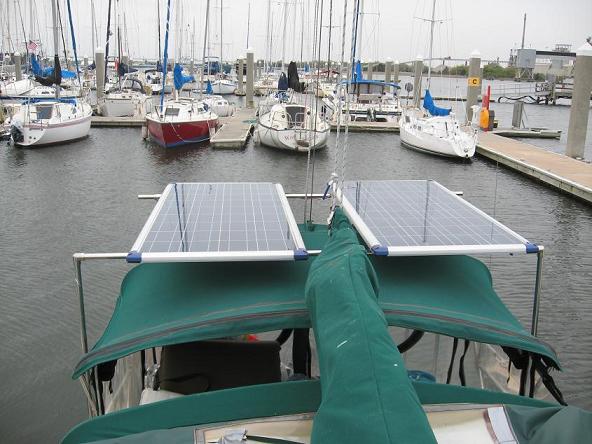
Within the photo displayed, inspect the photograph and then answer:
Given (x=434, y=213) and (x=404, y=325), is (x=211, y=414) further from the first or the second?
(x=434, y=213)

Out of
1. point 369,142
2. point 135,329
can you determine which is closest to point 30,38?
point 369,142

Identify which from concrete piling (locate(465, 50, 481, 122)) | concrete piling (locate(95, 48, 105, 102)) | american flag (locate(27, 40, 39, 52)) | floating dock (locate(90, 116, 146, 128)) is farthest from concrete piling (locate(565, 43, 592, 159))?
american flag (locate(27, 40, 39, 52))

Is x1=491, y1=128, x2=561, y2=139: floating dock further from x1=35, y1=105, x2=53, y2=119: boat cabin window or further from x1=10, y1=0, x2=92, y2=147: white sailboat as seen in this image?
x1=35, y1=105, x2=53, y2=119: boat cabin window

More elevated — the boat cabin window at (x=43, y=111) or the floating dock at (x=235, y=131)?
the boat cabin window at (x=43, y=111)

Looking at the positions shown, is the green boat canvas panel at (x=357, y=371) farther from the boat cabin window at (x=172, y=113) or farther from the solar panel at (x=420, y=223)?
the boat cabin window at (x=172, y=113)

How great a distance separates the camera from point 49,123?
3095 cm

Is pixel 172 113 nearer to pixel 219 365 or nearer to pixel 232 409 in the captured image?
pixel 219 365

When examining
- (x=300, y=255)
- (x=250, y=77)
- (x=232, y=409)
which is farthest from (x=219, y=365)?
(x=250, y=77)

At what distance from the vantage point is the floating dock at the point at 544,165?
72.2 ft

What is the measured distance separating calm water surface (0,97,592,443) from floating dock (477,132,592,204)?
0.49 meters

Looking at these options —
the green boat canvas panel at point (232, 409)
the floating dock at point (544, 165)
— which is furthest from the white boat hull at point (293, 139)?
the green boat canvas panel at point (232, 409)

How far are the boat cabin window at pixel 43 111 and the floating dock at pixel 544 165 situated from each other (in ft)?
72.9

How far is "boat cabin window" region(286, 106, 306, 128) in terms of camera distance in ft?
102

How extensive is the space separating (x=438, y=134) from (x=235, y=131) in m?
11.7
